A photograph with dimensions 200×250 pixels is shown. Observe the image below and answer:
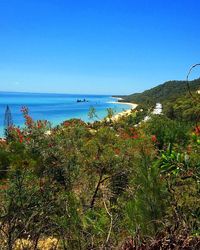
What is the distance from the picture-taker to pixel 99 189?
953 cm

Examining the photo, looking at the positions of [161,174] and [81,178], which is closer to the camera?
[161,174]

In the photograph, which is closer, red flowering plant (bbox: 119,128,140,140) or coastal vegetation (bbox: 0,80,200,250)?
coastal vegetation (bbox: 0,80,200,250)

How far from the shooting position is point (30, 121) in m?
10.5

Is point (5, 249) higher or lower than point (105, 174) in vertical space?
higher

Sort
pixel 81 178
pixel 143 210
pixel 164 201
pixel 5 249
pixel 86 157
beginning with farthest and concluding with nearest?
1. pixel 86 157
2. pixel 81 178
3. pixel 164 201
4. pixel 143 210
5. pixel 5 249

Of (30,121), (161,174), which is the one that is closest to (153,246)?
(161,174)

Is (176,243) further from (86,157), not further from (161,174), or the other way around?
(86,157)

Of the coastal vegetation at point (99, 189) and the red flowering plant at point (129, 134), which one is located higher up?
the coastal vegetation at point (99, 189)

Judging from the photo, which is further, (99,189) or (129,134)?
(129,134)

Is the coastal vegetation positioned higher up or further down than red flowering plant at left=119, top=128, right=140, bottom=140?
higher up

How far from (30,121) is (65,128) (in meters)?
4.92

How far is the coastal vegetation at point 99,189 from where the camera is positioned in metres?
2.36

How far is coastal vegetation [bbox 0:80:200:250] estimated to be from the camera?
2.36m

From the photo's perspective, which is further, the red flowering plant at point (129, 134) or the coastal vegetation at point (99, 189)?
the red flowering plant at point (129, 134)
